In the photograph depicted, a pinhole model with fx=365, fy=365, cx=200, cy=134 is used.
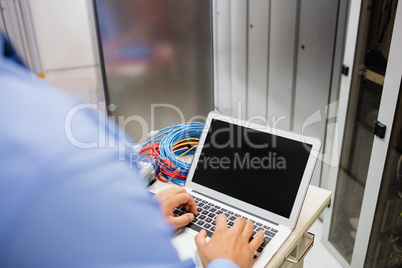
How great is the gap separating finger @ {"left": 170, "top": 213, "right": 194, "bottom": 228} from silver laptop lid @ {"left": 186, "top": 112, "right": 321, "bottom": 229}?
5.8 inches

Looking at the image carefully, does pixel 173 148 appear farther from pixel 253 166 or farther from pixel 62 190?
pixel 62 190

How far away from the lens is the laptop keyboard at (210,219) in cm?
109

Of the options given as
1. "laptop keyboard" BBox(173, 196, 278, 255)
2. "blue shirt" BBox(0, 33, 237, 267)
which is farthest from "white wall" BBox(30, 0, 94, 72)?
"blue shirt" BBox(0, 33, 237, 267)

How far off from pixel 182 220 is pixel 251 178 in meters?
0.26

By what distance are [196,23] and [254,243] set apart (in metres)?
1.68

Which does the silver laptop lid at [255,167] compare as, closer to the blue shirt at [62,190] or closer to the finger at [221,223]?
the finger at [221,223]

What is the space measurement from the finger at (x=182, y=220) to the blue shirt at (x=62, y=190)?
1.81ft

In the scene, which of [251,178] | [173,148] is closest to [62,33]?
[173,148]

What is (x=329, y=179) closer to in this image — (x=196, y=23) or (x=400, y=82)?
(x=400, y=82)

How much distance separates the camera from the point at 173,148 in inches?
60.4

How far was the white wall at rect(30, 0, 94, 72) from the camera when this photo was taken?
5191 millimetres

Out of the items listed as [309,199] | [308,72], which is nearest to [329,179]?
[308,72]

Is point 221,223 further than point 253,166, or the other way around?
point 253,166

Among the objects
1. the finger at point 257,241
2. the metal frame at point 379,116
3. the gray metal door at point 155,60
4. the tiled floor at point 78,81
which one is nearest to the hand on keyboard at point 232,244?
the finger at point 257,241
